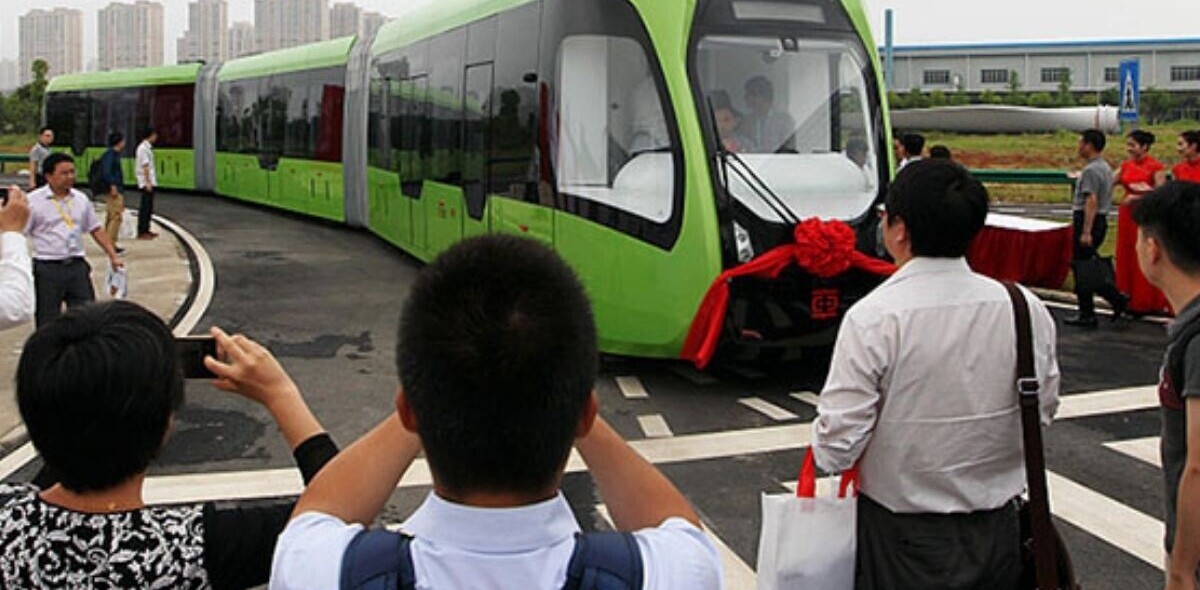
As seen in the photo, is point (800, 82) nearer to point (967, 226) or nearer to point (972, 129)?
point (967, 226)

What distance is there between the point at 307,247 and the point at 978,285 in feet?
57.6

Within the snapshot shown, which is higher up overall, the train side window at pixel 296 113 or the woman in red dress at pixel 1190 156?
the train side window at pixel 296 113

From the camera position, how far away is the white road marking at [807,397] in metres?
8.77

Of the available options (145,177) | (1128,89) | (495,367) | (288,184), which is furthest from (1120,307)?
(288,184)

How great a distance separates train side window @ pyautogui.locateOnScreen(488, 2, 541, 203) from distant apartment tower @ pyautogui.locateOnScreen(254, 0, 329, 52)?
61.2m

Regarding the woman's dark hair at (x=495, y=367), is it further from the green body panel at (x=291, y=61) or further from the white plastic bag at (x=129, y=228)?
the white plastic bag at (x=129, y=228)

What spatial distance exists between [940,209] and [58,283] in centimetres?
760

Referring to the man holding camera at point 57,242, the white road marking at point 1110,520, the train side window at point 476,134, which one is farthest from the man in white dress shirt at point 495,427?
the train side window at point 476,134

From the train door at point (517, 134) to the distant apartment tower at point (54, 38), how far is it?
8786 cm

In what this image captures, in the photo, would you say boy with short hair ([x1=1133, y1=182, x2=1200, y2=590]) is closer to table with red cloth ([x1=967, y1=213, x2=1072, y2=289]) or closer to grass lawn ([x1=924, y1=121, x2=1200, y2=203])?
table with red cloth ([x1=967, y1=213, x2=1072, y2=289])

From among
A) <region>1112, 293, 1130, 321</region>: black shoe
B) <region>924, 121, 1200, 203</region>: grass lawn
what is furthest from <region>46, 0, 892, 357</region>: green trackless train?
<region>924, 121, 1200, 203</region>: grass lawn

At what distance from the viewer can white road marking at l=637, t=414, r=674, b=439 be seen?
25.7 ft

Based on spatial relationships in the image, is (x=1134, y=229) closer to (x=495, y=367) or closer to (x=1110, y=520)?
(x=1110, y=520)

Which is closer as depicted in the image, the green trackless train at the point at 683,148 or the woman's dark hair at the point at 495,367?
the woman's dark hair at the point at 495,367
